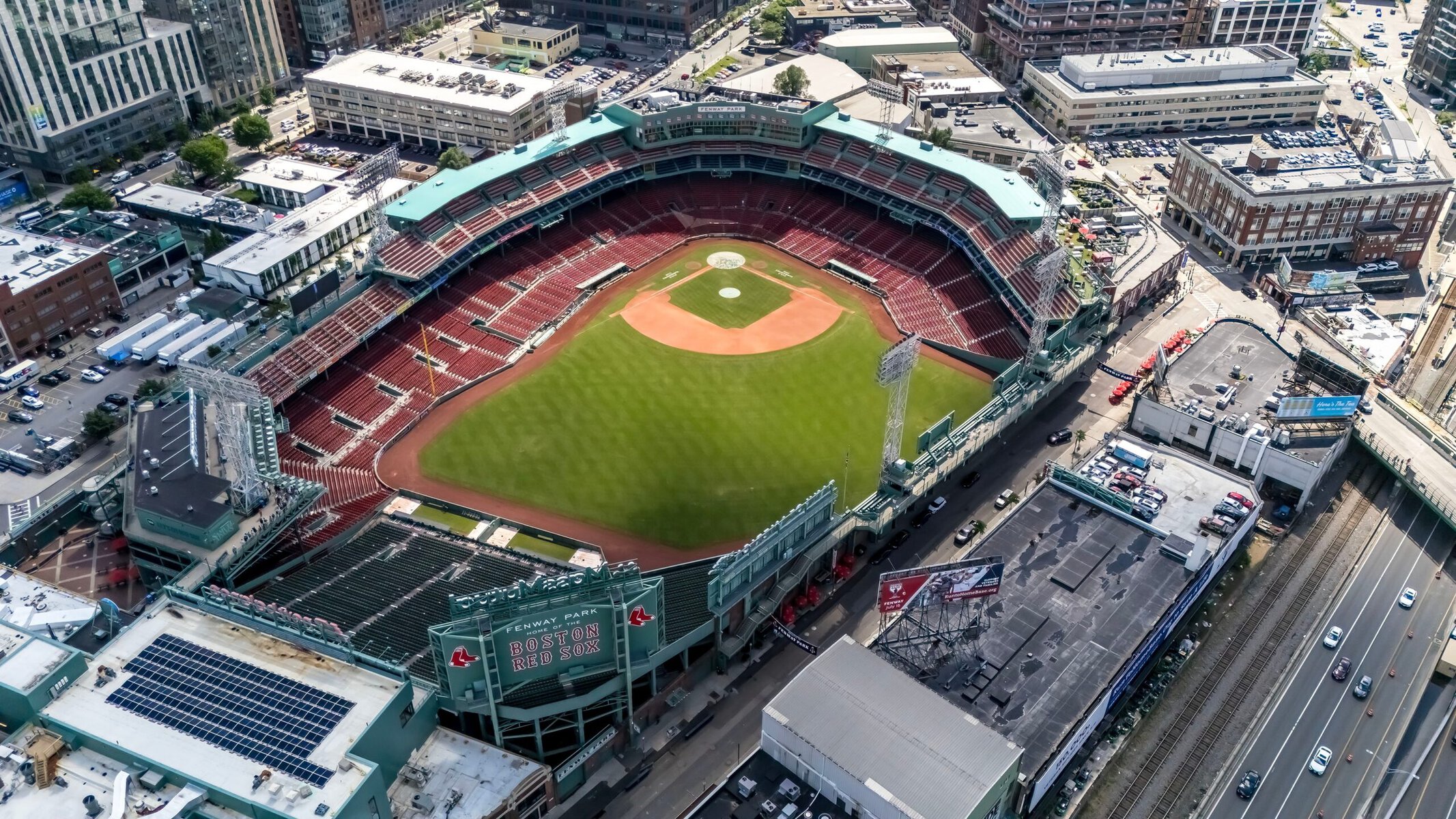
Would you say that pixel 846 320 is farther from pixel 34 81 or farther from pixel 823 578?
pixel 34 81

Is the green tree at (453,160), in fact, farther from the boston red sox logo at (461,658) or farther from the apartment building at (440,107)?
the boston red sox logo at (461,658)

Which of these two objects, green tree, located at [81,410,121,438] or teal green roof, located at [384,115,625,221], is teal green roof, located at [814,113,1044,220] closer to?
teal green roof, located at [384,115,625,221]

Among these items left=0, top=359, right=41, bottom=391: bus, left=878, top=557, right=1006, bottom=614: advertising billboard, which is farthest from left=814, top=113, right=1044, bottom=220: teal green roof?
left=0, top=359, right=41, bottom=391: bus

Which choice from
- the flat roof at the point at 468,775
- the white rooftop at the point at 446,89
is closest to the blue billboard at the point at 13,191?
the white rooftop at the point at 446,89

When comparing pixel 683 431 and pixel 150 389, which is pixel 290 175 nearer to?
pixel 150 389

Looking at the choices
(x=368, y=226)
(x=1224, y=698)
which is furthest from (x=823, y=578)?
(x=368, y=226)
